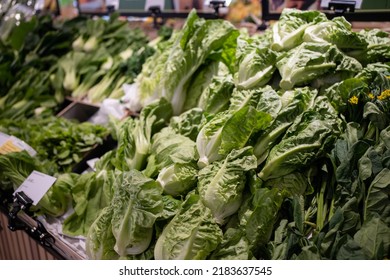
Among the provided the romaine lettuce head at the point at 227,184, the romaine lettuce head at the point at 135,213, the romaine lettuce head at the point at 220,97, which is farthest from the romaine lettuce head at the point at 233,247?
the romaine lettuce head at the point at 220,97

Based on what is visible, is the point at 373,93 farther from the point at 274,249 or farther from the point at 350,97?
the point at 274,249

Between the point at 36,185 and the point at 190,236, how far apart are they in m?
1.21

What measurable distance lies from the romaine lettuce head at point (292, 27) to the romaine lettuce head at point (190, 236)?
1171 millimetres

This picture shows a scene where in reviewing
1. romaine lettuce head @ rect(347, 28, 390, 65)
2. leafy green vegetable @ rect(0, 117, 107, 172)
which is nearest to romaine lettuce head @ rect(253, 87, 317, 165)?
romaine lettuce head @ rect(347, 28, 390, 65)

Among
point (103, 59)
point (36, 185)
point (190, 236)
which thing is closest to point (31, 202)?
point (36, 185)

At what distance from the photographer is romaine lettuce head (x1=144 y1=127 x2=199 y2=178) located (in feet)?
6.29

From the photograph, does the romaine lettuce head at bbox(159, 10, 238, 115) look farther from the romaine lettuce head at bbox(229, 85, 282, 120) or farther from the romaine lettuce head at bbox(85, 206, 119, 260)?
the romaine lettuce head at bbox(85, 206, 119, 260)

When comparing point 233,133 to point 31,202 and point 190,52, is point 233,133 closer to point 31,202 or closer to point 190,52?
point 190,52

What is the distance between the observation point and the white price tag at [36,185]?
2.21 m

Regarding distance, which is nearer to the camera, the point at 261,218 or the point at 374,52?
the point at 261,218

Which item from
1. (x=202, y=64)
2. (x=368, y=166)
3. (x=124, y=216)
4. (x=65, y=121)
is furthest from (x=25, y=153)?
(x=368, y=166)

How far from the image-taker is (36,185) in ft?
7.42

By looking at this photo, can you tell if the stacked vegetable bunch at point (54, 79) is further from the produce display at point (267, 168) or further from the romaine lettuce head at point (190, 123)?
the romaine lettuce head at point (190, 123)

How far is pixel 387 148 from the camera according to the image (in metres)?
1.57
